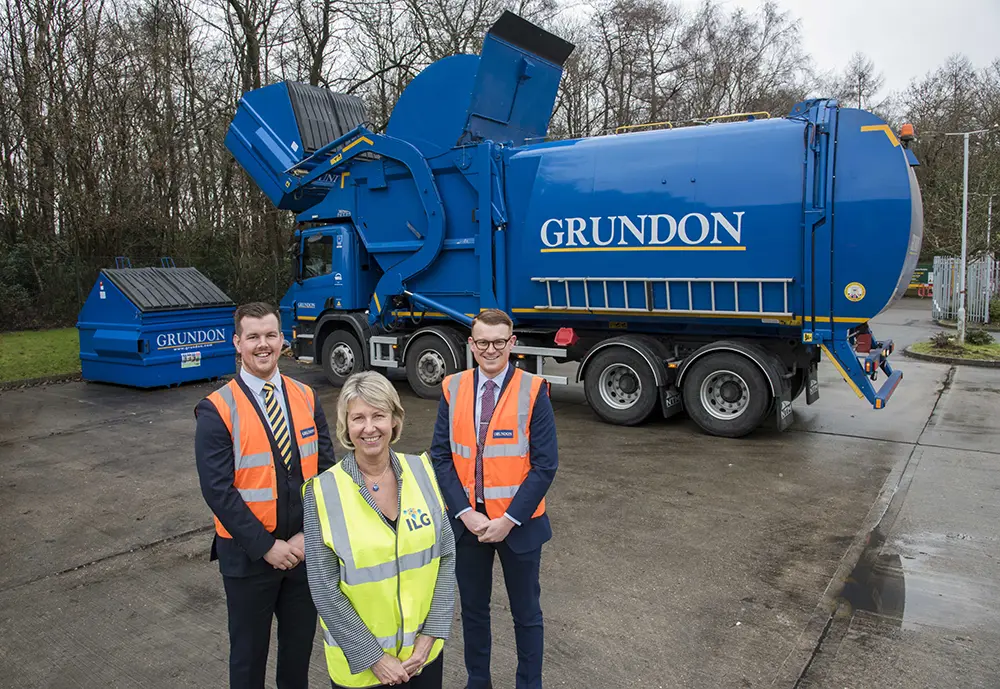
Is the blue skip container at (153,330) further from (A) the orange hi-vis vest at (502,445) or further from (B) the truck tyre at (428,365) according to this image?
(A) the orange hi-vis vest at (502,445)

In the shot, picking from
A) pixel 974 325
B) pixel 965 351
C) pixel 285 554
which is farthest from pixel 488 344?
pixel 974 325

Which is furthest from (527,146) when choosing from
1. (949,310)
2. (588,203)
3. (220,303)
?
(949,310)

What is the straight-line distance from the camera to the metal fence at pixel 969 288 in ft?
65.3

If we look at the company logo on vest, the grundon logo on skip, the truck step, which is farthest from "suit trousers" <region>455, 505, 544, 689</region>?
the company logo on vest

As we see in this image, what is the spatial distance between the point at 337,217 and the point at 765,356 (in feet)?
21.3

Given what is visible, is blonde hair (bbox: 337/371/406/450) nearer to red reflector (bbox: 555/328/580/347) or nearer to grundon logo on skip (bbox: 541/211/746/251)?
grundon logo on skip (bbox: 541/211/746/251)

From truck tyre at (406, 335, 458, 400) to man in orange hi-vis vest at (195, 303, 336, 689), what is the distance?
7.38 meters

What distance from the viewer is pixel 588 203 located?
335 inches

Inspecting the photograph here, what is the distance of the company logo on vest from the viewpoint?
437 inches

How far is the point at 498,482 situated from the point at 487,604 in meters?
0.52

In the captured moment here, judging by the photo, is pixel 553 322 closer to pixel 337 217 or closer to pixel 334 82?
pixel 337 217

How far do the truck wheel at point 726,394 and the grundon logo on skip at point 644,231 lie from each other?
1.27 m

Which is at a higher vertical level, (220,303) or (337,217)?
(337,217)

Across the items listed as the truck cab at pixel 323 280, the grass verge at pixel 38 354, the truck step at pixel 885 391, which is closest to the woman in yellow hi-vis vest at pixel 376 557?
the truck step at pixel 885 391
